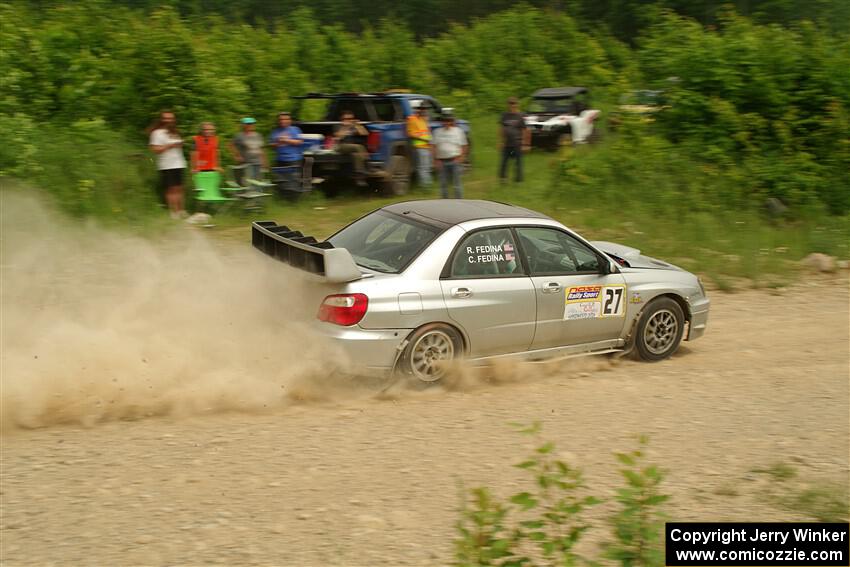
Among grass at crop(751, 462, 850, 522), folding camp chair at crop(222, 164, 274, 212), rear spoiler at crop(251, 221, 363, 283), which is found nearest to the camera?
grass at crop(751, 462, 850, 522)

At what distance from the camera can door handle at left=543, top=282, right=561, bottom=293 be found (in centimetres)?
798

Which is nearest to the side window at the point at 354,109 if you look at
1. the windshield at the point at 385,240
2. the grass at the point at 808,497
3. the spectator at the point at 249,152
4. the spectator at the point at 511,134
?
the spectator at the point at 249,152

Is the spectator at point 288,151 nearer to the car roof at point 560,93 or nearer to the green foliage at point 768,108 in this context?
the green foliage at point 768,108

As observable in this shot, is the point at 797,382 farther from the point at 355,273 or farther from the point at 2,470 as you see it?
the point at 2,470

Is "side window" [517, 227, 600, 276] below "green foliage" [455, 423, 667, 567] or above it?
above

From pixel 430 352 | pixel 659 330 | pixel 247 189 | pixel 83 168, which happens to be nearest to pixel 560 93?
pixel 247 189

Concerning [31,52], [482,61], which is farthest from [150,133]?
[482,61]

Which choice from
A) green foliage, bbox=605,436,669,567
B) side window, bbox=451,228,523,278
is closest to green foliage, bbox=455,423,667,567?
green foliage, bbox=605,436,669,567

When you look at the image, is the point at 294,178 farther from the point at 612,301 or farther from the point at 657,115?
the point at 612,301

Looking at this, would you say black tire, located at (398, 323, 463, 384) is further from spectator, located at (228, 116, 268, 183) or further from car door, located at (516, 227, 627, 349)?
spectator, located at (228, 116, 268, 183)

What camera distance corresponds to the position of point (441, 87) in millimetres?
28391

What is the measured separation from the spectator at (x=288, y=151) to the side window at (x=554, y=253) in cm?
853

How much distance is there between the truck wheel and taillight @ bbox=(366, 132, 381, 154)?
379 millimetres

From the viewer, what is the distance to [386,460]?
609 cm
